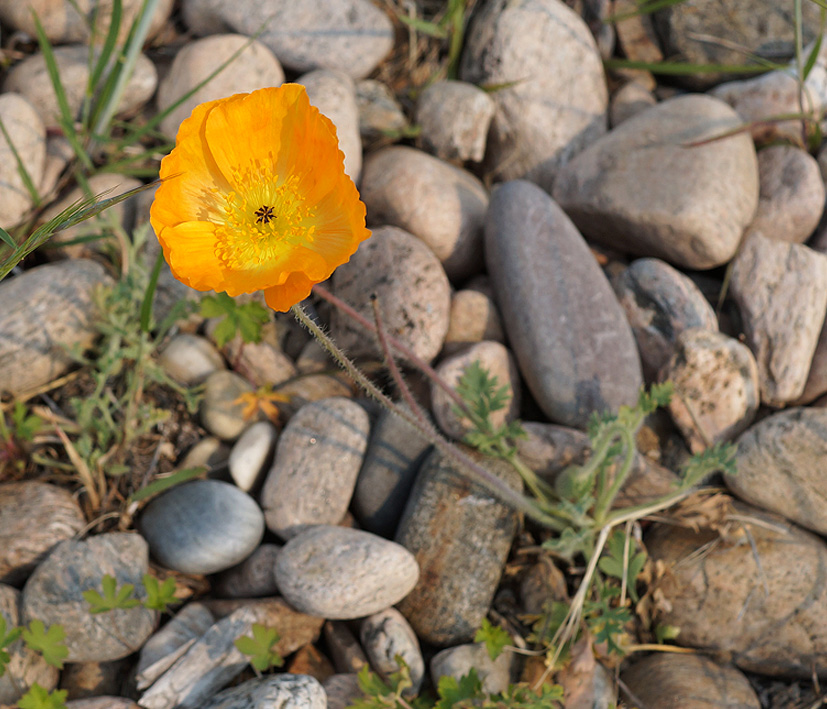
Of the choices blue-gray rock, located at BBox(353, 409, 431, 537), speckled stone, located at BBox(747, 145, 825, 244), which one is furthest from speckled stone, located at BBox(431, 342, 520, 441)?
speckled stone, located at BBox(747, 145, 825, 244)

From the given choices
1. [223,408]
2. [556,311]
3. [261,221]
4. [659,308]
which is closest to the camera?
[261,221]

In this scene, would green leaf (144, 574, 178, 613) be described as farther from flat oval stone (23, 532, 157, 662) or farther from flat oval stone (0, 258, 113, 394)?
flat oval stone (0, 258, 113, 394)

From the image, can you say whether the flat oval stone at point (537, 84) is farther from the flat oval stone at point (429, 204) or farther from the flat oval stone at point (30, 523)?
the flat oval stone at point (30, 523)

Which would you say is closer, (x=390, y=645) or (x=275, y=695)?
(x=275, y=695)

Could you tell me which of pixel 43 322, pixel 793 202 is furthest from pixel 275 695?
pixel 793 202

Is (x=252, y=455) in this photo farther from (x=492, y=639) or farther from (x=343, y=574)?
(x=492, y=639)
